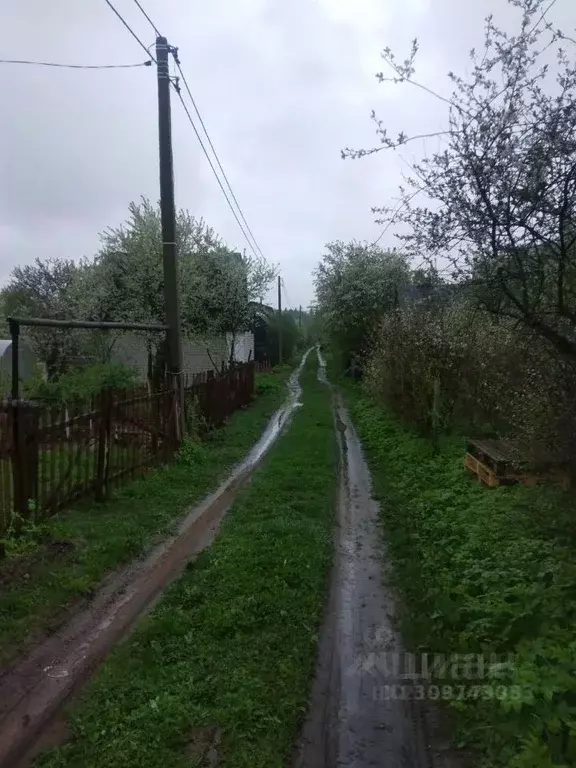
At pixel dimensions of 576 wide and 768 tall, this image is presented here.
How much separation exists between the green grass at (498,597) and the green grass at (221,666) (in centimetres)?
97

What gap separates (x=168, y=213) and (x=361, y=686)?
929 cm

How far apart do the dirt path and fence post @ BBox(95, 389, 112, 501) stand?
367cm

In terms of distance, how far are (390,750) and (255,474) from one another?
7314mm

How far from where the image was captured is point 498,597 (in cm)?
467

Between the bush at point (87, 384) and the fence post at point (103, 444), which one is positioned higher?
the bush at point (87, 384)

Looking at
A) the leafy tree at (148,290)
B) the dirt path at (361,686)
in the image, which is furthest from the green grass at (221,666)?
the leafy tree at (148,290)

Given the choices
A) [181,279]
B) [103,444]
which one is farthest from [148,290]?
[103,444]

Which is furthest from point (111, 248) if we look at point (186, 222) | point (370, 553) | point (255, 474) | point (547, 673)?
point (547, 673)

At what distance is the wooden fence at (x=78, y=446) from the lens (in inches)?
249

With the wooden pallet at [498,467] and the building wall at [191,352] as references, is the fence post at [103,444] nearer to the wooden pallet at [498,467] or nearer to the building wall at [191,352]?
the wooden pallet at [498,467]

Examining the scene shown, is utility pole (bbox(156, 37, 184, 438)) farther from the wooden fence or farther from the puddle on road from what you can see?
the puddle on road

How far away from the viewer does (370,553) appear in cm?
672

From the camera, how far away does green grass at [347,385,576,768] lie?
9.92ft

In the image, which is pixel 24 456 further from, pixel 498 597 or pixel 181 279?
pixel 181 279
